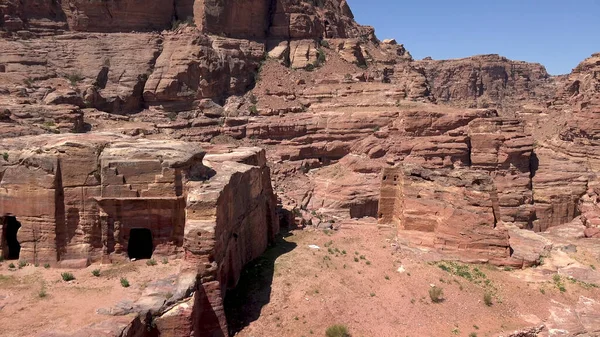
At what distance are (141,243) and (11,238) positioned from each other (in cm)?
420

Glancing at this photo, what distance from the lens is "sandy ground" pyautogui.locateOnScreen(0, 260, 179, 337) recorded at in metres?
11.4

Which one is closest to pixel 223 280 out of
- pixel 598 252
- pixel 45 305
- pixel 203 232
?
pixel 203 232

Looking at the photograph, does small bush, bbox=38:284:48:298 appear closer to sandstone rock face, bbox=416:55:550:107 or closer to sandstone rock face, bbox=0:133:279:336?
sandstone rock face, bbox=0:133:279:336

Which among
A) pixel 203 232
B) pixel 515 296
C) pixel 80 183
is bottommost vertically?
pixel 515 296

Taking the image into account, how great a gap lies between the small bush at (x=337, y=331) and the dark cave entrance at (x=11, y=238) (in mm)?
10096

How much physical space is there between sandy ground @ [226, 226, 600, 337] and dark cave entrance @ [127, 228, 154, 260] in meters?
3.21

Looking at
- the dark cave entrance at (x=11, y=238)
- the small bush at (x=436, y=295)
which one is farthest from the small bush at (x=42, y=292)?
the small bush at (x=436, y=295)

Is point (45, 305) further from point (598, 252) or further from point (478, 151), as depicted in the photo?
point (478, 151)

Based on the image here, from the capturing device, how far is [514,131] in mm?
38250

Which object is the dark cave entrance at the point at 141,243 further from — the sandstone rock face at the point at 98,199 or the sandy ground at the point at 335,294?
the sandy ground at the point at 335,294

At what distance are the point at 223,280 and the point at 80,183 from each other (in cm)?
540

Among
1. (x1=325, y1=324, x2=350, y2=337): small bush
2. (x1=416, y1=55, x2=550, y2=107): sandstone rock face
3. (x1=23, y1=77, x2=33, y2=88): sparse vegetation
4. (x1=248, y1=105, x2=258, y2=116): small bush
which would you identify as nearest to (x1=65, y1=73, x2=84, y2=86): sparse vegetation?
(x1=23, y1=77, x2=33, y2=88): sparse vegetation

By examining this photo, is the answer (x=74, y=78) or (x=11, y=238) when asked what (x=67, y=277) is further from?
(x=74, y=78)

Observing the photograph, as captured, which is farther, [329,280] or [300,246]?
[300,246]
